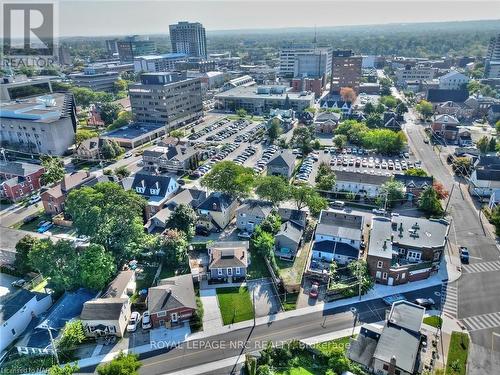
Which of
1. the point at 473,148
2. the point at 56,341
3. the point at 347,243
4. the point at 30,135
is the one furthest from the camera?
the point at 30,135

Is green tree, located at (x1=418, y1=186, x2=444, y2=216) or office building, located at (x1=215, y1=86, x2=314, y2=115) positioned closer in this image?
green tree, located at (x1=418, y1=186, x2=444, y2=216)

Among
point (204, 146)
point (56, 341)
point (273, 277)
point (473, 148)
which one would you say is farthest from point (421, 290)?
point (204, 146)

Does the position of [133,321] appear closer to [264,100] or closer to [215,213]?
[215,213]

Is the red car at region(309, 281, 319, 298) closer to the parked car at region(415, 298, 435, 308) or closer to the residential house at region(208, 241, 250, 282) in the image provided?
the residential house at region(208, 241, 250, 282)

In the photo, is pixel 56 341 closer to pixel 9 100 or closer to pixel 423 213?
pixel 423 213

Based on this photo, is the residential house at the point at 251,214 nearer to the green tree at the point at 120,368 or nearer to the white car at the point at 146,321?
the white car at the point at 146,321

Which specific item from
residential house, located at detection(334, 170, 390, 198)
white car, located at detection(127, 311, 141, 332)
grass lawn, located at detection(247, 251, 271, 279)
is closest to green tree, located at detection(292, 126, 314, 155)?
residential house, located at detection(334, 170, 390, 198)

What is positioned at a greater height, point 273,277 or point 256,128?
point 256,128
